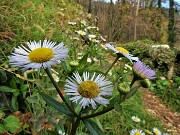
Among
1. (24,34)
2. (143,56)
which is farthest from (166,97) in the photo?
(24,34)

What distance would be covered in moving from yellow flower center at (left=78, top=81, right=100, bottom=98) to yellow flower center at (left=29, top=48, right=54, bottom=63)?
0.11 m

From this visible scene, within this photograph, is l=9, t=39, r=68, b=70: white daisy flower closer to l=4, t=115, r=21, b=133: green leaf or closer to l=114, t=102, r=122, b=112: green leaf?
l=114, t=102, r=122, b=112: green leaf

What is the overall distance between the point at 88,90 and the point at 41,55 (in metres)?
0.15

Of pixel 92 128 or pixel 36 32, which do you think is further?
pixel 36 32

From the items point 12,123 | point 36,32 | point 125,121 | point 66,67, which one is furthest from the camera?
point 125,121

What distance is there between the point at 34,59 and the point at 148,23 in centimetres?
1191

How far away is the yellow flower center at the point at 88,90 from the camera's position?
76 cm

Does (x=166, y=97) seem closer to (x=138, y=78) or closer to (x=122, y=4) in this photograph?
(x=138, y=78)

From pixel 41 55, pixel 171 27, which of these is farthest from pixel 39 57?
pixel 171 27

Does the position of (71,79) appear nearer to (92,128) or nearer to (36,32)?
(92,128)

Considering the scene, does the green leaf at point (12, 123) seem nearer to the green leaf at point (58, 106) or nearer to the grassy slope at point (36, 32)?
the grassy slope at point (36, 32)

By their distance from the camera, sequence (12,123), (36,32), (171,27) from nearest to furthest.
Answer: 1. (12,123)
2. (36,32)
3. (171,27)

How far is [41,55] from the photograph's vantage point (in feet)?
2.56

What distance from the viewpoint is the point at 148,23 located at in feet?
40.3
